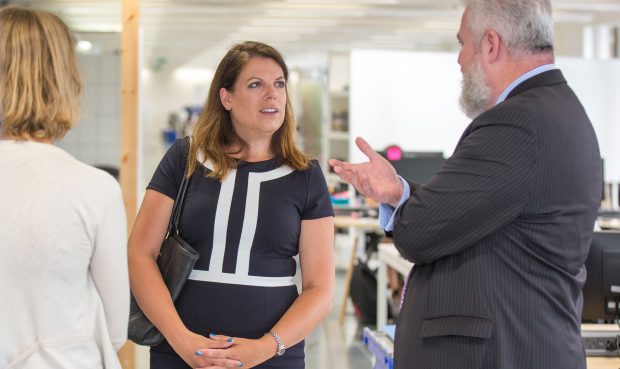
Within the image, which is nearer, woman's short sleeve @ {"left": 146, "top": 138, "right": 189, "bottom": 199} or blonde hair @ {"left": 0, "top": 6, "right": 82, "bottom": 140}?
blonde hair @ {"left": 0, "top": 6, "right": 82, "bottom": 140}

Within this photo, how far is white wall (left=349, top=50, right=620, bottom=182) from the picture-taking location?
7.88 m

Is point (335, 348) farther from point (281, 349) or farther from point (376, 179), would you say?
point (376, 179)

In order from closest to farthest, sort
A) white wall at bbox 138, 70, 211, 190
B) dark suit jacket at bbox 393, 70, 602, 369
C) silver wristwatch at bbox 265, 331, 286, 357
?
dark suit jacket at bbox 393, 70, 602, 369 → silver wristwatch at bbox 265, 331, 286, 357 → white wall at bbox 138, 70, 211, 190

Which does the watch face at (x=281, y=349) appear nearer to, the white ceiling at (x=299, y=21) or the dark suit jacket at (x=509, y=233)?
the dark suit jacket at (x=509, y=233)

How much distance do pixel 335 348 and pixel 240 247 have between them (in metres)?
3.72

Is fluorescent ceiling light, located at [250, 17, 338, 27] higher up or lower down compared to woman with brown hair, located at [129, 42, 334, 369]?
higher up

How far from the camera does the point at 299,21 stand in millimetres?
10453

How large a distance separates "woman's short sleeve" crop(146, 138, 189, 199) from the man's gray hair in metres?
0.90

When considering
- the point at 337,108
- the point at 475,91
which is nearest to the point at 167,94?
the point at 337,108

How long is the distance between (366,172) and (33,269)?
30.8 inches

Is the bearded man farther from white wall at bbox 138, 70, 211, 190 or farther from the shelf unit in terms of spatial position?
white wall at bbox 138, 70, 211, 190

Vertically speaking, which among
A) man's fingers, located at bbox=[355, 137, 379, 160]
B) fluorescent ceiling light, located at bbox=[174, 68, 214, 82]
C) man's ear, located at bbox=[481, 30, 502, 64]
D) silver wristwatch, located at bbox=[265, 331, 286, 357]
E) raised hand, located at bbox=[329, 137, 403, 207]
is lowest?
silver wristwatch, located at bbox=[265, 331, 286, 357]

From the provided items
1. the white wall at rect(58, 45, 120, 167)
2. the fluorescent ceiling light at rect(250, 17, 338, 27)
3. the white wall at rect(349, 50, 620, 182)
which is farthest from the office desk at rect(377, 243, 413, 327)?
the fluorescent ceiling light at rect(250, 17, 338, 27)

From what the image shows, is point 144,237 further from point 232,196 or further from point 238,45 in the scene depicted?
point 238,45
